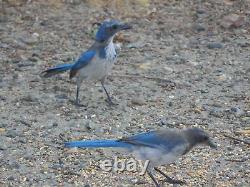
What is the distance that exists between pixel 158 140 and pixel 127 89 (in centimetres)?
255

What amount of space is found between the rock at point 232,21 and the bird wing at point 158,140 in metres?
4.70

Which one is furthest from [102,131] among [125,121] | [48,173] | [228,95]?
[228,95]

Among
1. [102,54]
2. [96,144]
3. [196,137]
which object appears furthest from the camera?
[102,54]

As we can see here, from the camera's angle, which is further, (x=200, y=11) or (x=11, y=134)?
(x=200, y=11)

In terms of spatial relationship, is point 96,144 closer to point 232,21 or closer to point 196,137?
point 196,137

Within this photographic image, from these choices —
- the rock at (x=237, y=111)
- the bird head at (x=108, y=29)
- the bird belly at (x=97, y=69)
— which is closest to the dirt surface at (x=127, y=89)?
the rock at (x=237, y=111)

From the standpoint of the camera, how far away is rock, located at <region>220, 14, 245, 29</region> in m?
9.69

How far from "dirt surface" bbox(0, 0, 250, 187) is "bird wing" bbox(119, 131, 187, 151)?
548 mm

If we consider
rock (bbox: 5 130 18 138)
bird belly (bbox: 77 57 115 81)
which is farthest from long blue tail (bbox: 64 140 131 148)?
bird belly (bbox: 77 57 115 81)

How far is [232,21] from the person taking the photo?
9773 mm

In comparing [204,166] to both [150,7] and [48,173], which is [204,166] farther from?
[150,7]

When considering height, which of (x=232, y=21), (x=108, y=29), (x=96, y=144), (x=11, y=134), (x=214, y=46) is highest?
(x=108, y=29)

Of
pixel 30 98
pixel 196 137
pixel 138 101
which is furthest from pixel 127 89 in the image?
pixel 196 137

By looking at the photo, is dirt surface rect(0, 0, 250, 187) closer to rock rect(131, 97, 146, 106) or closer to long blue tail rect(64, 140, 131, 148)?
rock rect(131, 97, 146, 106)
